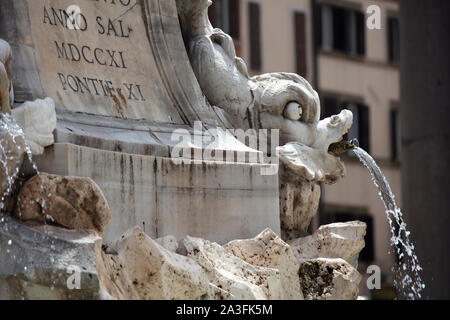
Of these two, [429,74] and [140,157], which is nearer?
[140,157]

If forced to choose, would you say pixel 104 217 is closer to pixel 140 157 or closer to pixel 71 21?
pixel 140 157

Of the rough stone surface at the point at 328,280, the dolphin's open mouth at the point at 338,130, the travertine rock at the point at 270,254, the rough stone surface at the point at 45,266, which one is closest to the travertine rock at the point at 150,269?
the rough stone surface at the point at 45,266

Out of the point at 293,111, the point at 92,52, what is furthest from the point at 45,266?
the point at 293,111

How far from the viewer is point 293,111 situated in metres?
11.3

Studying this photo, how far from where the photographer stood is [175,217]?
33.8ft

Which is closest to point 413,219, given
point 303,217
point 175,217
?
point 303,217

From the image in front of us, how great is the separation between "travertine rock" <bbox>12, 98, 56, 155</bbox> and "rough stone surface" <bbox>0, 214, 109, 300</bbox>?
70cm

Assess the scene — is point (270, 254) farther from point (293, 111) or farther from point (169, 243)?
point (293, 111)

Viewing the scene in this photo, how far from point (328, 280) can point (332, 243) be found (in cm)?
43

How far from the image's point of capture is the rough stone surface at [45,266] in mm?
8844

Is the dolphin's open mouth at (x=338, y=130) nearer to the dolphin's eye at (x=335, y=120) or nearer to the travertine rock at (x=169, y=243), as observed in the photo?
the dolphin's eye at (x=335, y=120)

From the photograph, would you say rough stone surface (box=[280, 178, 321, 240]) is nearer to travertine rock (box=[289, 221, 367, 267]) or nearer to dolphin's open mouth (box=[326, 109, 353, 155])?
travertine rock (box=[289, 221, 367, 267])

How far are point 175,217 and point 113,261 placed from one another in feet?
3.11

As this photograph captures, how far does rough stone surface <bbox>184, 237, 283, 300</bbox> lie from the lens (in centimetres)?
980
